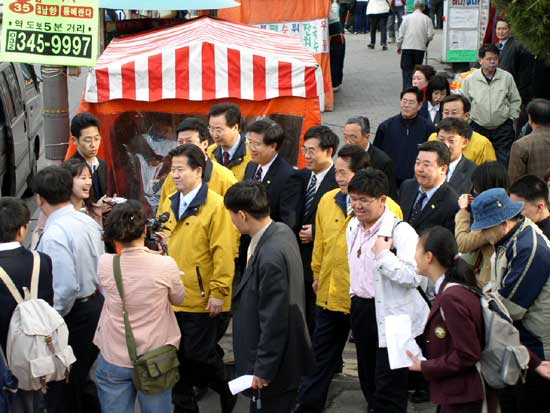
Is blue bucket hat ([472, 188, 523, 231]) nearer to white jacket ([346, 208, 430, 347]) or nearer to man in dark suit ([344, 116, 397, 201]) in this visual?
white jacket ([346, 208, 430, 347])

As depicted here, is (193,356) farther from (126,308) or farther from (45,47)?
(45,47)

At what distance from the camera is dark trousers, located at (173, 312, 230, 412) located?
6000 mm

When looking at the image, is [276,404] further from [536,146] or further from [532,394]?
[536,146]

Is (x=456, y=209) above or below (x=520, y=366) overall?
above

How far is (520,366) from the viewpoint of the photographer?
14.4 ft

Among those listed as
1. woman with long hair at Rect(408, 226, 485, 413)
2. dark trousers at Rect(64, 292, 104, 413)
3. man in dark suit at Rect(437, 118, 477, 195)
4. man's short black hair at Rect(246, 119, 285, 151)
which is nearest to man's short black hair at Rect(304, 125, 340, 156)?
man's short black hair at Rect(246, 119, 285, 151)

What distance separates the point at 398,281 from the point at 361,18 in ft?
73.8

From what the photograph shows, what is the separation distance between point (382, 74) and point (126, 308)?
15.9 meters

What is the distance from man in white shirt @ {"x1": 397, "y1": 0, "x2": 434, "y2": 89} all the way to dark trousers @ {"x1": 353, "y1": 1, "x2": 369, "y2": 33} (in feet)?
33.0

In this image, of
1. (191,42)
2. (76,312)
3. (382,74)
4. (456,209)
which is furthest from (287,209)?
(382,74)

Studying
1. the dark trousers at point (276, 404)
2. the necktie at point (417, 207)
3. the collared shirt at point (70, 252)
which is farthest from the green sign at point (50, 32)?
the dark trousers at point (276, 404)

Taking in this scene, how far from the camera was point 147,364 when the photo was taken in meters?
5.00

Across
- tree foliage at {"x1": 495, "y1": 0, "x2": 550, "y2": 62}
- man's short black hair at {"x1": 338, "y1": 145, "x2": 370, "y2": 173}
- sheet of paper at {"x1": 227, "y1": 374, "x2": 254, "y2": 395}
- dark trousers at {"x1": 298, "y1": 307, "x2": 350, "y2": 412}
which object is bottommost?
dark trousers at {"x1": 298, "y1": 307, "x2": 350, "y2": 412}

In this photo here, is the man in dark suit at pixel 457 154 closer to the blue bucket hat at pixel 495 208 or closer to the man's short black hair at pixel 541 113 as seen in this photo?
the man's short black hair at pixel 541 113
